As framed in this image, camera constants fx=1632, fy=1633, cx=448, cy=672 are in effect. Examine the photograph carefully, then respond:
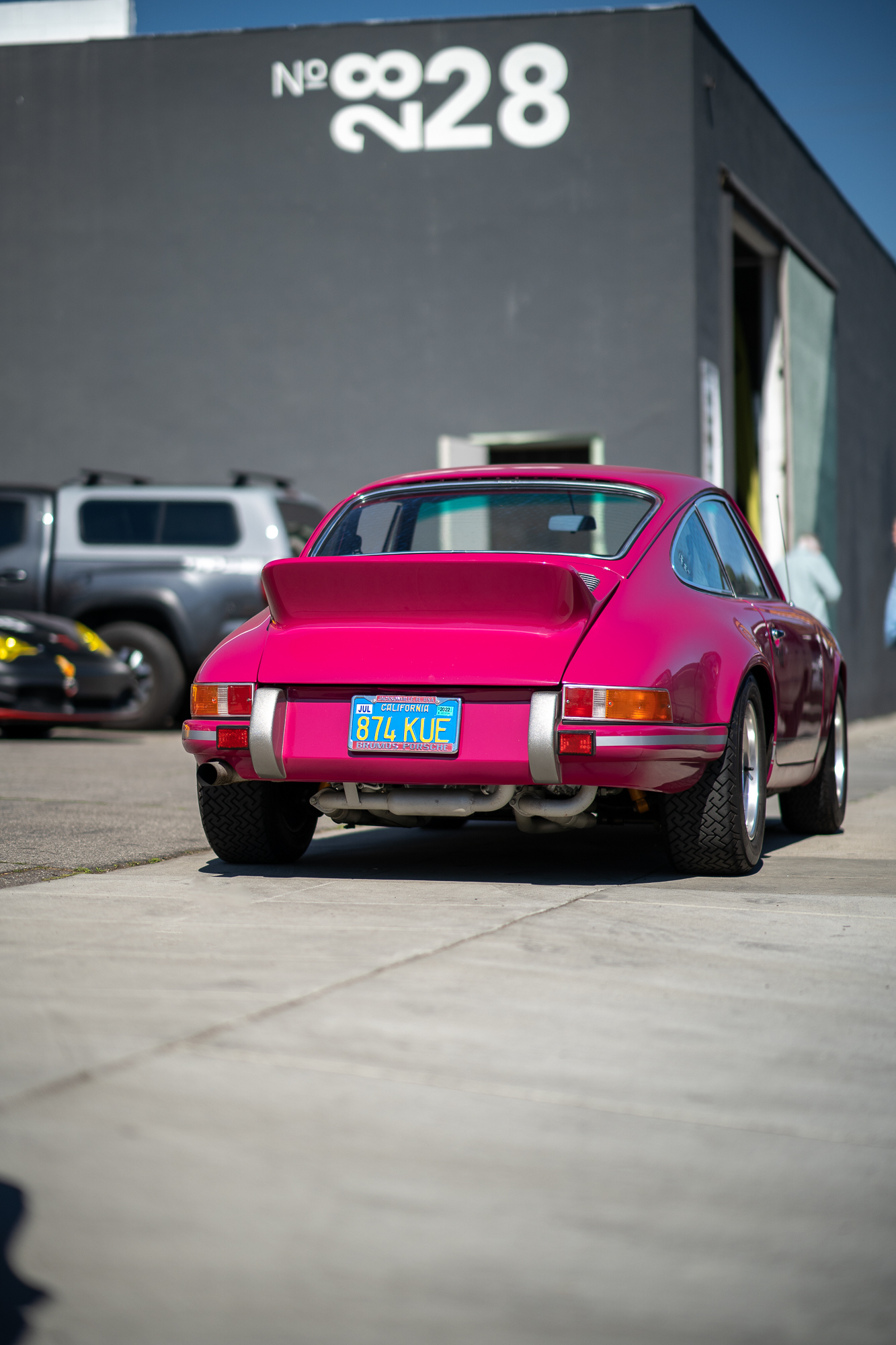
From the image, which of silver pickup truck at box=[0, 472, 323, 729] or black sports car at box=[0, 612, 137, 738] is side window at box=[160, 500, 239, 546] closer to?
silver pickup truck at box=[0, 472, 323, 729]

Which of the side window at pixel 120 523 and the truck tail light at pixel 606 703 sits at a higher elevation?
the side window at pixel 120 523

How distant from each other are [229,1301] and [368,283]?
1675 centimetres

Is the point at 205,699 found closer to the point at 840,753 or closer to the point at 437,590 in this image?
the point at 437,590

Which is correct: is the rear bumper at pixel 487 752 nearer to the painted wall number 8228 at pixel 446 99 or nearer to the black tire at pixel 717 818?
the black tire at pixel 717 818

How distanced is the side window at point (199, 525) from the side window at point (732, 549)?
7.71 m

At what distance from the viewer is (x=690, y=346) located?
17.2 m

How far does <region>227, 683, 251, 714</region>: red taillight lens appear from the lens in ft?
17.5

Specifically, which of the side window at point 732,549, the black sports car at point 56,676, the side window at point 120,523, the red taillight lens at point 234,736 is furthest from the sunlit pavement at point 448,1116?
the side window at point 120,523

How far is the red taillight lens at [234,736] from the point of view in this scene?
17.4 feet

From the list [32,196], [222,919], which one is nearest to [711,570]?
[222,919]

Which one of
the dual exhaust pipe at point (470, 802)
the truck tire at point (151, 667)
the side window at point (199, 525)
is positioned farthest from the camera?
the side window at point (199, 525)

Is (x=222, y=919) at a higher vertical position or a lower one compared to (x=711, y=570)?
lower

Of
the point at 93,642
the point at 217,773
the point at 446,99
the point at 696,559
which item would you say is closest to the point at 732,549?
the point at 696,559

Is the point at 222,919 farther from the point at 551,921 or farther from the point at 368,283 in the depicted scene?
the point at 368,283
